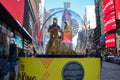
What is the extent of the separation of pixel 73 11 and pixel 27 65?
1118 millimetres

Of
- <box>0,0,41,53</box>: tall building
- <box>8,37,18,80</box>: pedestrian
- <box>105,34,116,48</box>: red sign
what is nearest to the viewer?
<box>0,0,41,53</box>: tall building

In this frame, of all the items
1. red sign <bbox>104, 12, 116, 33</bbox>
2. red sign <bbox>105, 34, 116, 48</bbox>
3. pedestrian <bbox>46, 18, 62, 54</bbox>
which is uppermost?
red sign <bbox>104, 12, 116, 33</bbox>

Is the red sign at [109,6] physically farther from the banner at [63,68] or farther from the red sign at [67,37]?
the banner at [63,68]

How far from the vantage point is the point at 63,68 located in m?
4.24

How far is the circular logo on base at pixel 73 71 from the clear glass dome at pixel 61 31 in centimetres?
48

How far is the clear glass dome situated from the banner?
0.47 meters

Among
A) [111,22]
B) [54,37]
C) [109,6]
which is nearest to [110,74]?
[54,37]

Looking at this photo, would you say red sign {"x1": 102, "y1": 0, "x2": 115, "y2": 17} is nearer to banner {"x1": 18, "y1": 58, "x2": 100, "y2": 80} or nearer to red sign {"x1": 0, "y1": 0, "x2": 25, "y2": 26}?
red sign {"x1": 0, "y1": 0, "x2": 25, "y2": 26}

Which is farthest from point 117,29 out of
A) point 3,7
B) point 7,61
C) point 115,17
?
point 7,61

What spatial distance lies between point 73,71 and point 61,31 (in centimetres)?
80

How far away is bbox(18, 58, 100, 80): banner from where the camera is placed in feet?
13.9

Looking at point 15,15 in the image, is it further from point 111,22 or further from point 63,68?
point 111,22

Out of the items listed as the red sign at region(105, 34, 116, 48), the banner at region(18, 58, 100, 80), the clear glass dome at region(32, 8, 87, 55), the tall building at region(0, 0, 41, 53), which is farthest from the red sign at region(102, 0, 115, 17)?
the banner at region(18, 58, 100, 80)

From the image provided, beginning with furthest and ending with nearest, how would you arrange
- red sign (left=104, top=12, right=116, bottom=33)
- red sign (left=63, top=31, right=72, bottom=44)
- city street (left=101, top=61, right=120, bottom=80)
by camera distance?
red sign (left=104, top=12, right=116, bottom=33) < city street (left=101, top=61, right=120, bottom=80) < red sign (left=63, top=31, right=72, bottom=44)
